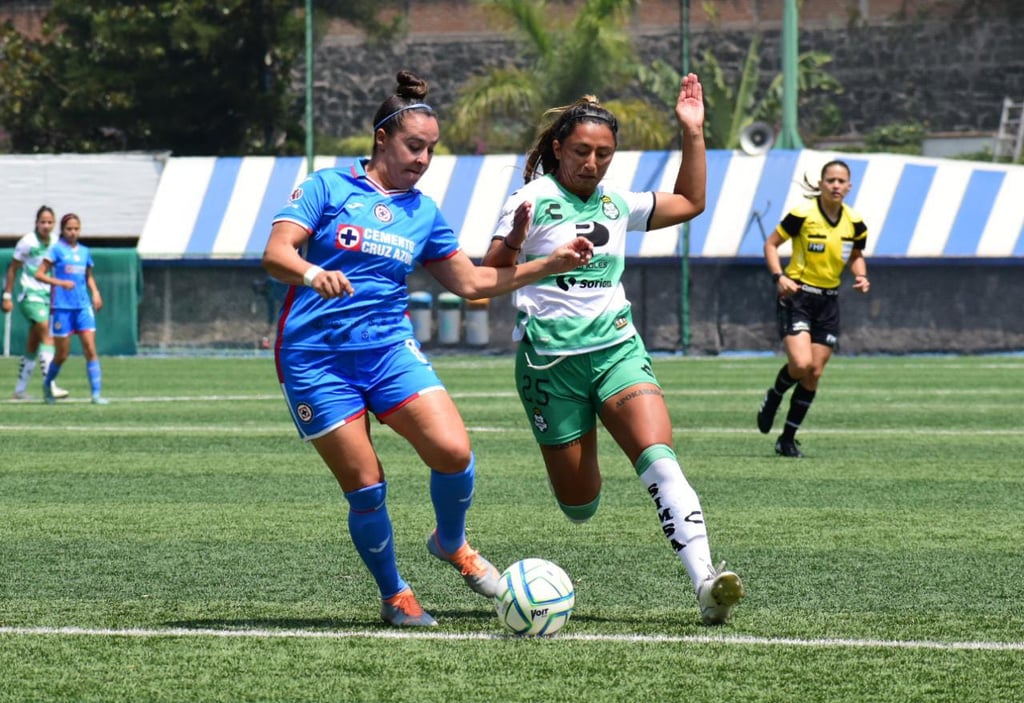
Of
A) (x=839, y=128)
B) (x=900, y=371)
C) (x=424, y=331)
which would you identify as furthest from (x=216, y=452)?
(x=839, y=128)

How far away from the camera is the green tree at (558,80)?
3806cm

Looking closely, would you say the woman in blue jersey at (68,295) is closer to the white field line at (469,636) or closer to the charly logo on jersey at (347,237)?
the white field line at (469,636)

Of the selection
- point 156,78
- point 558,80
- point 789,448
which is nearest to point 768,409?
point 789,448

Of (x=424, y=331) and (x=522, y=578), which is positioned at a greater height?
(x=522, y=578)

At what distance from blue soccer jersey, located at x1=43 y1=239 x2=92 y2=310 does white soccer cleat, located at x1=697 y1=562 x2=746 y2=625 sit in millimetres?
13526

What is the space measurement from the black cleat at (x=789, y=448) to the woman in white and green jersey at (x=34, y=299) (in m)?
9.44

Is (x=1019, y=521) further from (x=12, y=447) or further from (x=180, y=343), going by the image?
(x=180, y=343)

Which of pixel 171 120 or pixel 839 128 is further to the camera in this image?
pixel 839 128

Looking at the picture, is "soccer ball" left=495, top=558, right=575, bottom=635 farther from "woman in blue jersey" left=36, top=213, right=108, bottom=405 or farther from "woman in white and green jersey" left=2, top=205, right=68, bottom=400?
"woman in white and green jersey" left=2, top=205, right=68, bottom=400

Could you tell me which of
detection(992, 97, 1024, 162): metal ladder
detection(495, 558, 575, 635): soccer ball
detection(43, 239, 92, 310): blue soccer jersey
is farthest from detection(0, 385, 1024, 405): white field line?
detection(992, 97, 1024, 162): metal ladder

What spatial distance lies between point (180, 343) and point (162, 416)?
15.0 metres

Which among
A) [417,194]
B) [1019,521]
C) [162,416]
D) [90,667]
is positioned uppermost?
[417,194]

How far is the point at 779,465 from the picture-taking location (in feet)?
40.0

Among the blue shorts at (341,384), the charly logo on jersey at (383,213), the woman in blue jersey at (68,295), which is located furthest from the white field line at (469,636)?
the woman in blue jersey at (68,295)
